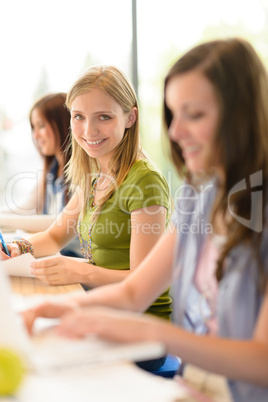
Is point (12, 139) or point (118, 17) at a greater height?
point (118, 17)

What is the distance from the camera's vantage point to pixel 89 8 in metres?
3.81

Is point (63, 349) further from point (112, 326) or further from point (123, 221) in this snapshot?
point (123, 221)

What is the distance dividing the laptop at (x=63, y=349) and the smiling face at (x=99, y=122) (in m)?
0.99

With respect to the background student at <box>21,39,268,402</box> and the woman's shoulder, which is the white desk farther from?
the woman's shoulder

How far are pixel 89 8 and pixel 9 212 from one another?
170 centimetres

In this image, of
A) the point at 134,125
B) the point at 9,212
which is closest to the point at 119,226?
the point at 134,125

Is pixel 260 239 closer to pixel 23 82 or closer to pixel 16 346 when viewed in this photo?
pixel 16 346

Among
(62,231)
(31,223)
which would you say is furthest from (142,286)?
(31,223)

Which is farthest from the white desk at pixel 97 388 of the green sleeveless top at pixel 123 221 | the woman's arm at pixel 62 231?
the woman's arm at pixel 62 231

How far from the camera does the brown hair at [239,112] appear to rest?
919 millimetres

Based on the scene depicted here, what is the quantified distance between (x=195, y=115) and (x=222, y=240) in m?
0.24

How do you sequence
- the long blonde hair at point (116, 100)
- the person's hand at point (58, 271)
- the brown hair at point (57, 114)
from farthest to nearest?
the brown hair at point (57, 114) → the long blonde hair at point (116, 100) → the person's hand at point (58, 271)

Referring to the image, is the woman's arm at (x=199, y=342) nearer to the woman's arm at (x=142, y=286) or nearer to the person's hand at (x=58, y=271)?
the woman's arm at (x=142, y=286)

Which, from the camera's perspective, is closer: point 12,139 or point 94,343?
point 94,343
